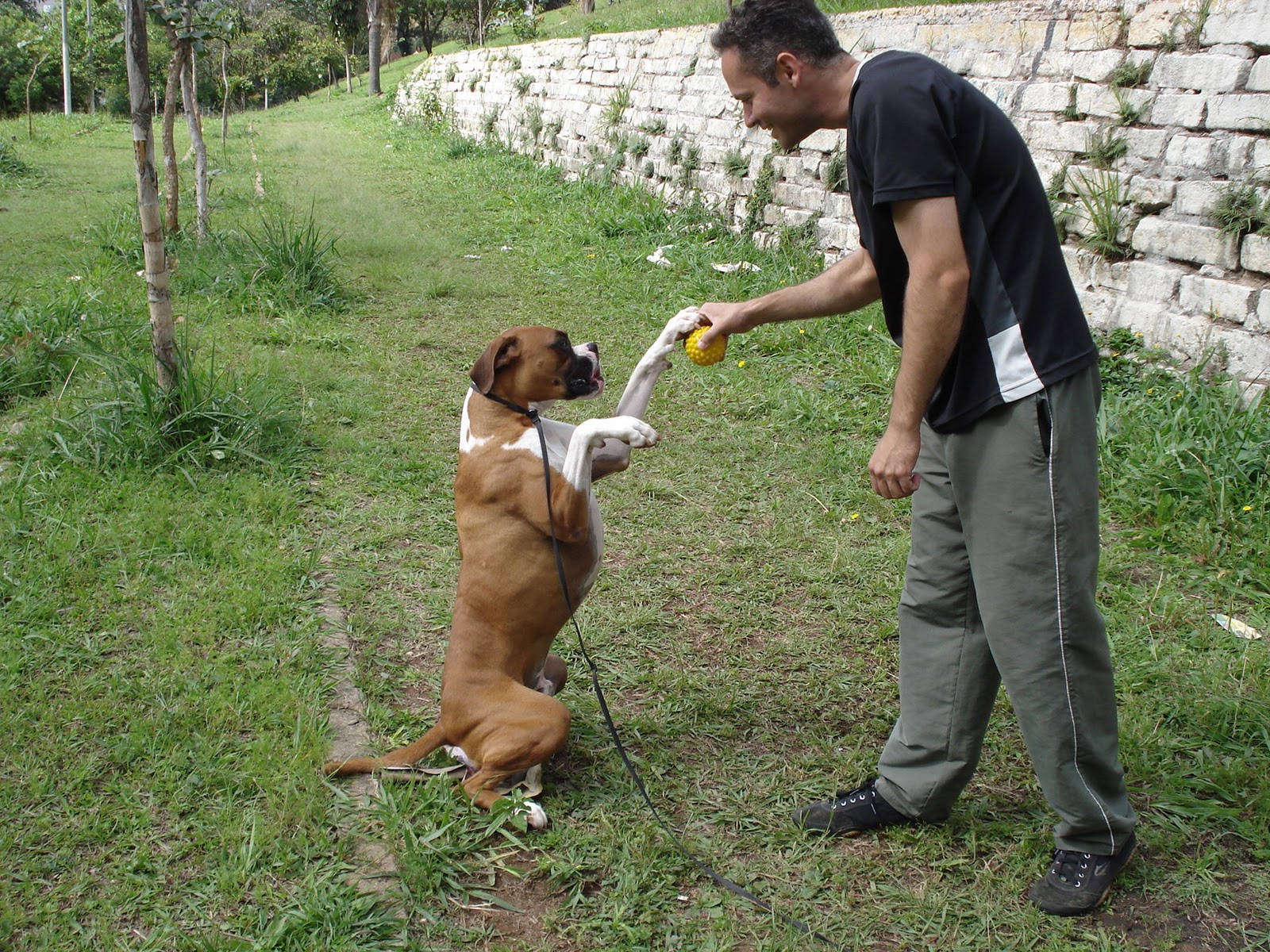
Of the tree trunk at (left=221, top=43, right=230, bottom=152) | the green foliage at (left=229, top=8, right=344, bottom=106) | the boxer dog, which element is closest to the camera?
the boxer dog

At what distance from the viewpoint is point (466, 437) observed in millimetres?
3105

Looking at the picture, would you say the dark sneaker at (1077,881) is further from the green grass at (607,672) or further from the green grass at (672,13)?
the green grass at (672,13)

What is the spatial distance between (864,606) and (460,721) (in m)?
→ 1.84

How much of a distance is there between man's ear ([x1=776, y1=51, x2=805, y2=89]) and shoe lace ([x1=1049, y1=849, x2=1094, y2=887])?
6.78ft

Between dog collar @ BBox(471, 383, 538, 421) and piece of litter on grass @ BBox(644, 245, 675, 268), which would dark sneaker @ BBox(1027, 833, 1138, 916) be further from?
piece of litter on grass @ BBox(644, 245, 675, 268)

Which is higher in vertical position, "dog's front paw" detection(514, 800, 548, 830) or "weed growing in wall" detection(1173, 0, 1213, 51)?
"weed growing in wall" detection(1173, 0, 1213, 51)

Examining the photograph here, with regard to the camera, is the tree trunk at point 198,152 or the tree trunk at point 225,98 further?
the tree trunk at point 225,98

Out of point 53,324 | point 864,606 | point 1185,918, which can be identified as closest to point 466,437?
point 864,606

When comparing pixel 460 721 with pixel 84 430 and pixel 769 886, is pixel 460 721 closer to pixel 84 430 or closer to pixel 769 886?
pixel 769 886

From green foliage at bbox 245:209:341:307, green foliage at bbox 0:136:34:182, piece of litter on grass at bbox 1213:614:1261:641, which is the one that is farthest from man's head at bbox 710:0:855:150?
green foliage at bbox 0:136:34:182

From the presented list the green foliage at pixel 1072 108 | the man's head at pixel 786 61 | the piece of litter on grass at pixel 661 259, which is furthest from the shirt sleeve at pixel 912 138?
the piece of litter on grass at pixel 661 259

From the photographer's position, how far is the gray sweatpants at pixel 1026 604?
2.24 meters

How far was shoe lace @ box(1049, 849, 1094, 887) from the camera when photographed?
250 centimetres

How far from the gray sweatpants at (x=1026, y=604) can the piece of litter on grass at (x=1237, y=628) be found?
1.55 metres
